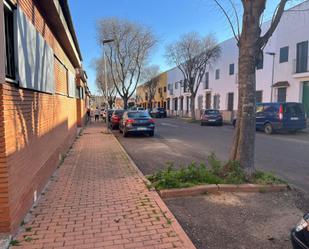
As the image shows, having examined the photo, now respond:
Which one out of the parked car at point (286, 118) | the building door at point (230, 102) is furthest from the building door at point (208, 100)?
the parked car at point (286, 118)

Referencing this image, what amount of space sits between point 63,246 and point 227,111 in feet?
101

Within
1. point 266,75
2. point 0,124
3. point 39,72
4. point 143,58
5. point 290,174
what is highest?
point 143,58

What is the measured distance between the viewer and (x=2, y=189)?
137 inches

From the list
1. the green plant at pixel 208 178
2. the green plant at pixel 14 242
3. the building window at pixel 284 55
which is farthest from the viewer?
the building window at pixel 284 55

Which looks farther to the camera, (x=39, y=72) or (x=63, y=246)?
(x=39, y=72)

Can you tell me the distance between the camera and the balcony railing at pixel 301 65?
21.2 metres

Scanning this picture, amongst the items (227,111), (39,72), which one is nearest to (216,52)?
(227,111)

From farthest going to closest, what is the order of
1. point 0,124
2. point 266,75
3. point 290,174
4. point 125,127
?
point 266,75
point 125,127
point 290,174
point 0,124

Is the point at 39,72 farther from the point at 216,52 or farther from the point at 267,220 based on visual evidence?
the point at 216,52

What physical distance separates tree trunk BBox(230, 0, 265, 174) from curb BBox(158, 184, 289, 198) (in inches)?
20.6

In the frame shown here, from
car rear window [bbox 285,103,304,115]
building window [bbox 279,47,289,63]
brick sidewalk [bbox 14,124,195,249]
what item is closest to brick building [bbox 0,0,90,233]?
brick sidewalk [bbox 14,124,195,249]

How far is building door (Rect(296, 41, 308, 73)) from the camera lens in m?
21.4

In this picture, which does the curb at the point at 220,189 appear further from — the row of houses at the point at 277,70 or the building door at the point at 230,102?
the building door at the point at 230,102

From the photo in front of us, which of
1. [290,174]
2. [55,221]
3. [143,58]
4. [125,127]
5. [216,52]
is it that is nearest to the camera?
[55,221]
